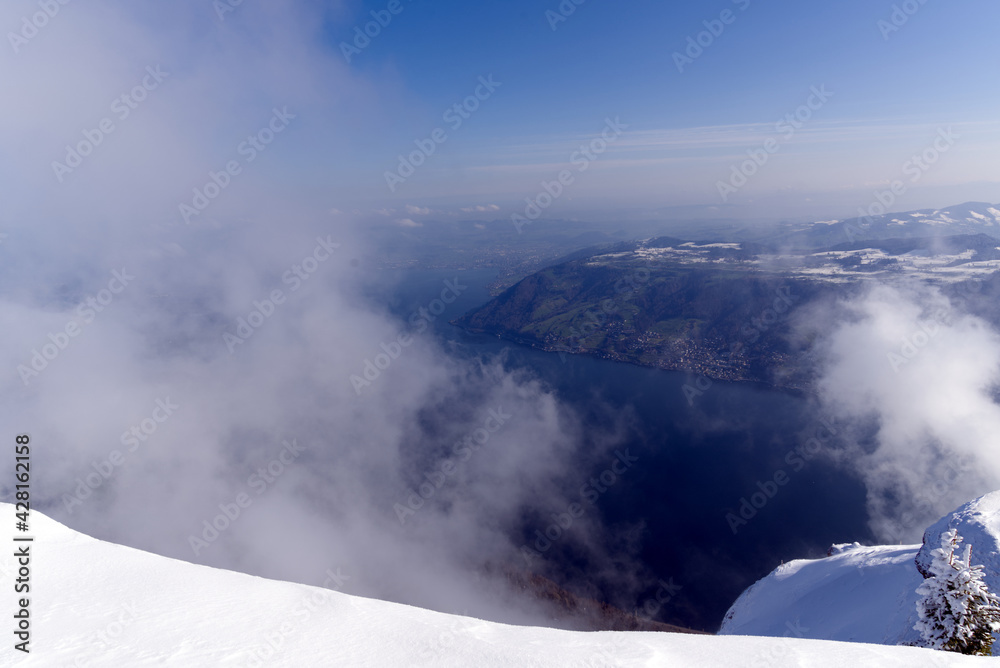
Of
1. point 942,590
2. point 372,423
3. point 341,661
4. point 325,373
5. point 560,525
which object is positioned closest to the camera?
point 341,661

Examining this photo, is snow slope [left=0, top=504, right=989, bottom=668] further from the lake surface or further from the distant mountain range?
the distant mountain range

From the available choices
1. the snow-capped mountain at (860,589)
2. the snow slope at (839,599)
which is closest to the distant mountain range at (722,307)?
the snow slope at (839,599)

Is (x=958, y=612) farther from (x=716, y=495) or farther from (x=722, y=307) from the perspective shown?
(x=722, y=307)

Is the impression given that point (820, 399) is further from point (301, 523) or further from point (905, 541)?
point (301, 523)

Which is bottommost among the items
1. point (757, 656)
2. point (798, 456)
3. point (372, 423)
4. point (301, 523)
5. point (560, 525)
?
point (301, 523)

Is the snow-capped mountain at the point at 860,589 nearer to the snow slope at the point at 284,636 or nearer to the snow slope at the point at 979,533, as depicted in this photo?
the snow slope at the point at 979,533

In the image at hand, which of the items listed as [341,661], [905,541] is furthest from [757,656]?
[905,541]
